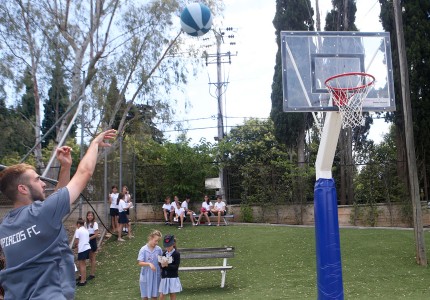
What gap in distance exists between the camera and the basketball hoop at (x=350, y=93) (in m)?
9.24

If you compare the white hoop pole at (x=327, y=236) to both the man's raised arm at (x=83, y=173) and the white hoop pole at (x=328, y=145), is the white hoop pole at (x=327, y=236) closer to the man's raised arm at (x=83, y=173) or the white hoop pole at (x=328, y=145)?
the white hoop pole at (x=328, y=145)

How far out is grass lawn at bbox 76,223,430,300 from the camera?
12273mm

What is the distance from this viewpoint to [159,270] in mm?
10547

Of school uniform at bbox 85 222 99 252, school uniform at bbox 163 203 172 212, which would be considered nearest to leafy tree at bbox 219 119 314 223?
school uniform at bbox 163 203 172 212

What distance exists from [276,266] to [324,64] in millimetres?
7155

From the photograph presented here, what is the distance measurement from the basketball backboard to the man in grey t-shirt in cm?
696

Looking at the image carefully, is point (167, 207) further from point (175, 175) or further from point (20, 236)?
point (20, 236)

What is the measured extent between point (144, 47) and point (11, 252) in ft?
66.5

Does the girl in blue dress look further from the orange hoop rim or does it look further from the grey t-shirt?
the grey t-shirt

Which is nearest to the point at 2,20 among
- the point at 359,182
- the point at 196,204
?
the point at 196,204

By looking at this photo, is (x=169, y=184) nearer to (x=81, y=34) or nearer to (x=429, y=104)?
(x=81, y=34)

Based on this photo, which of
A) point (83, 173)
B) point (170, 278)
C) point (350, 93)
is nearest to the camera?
point (83, 173)

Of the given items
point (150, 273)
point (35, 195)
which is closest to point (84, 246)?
point (150, 273)

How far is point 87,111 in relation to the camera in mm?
22312
